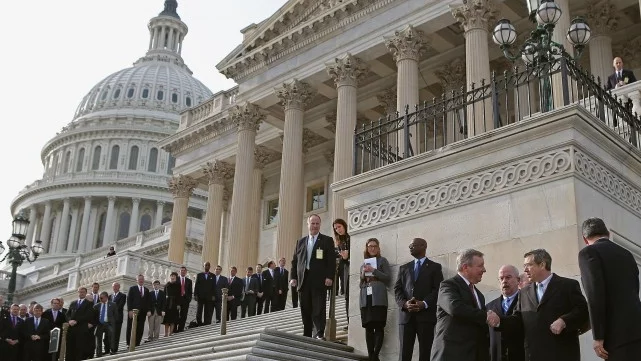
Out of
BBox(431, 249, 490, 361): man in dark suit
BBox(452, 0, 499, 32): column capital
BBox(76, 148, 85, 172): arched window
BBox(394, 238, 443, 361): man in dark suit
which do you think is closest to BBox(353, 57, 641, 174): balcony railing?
BBox(394, 238, 443, 361): man in dark suit

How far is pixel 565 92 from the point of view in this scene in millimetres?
10539

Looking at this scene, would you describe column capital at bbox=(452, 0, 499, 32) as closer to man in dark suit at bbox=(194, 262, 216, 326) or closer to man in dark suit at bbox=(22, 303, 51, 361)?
man in dark suit at bbox=(194, 262, 216, 326)

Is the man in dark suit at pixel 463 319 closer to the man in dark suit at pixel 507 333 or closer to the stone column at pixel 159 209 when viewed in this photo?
the man in dark suit at pixel 507 333

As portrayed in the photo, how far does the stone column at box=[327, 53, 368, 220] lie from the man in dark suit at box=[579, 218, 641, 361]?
20304 millimetres

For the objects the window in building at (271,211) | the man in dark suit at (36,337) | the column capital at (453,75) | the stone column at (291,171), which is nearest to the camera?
the man in dark suit at (36,337)

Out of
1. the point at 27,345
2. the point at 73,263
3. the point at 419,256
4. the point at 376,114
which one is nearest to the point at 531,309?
the point at 419,256

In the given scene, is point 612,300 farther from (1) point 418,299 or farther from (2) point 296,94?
(2) point 296,94

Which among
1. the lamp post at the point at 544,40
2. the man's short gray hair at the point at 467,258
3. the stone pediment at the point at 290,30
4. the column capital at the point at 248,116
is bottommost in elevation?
the man's short gray hair at the point at 467,258

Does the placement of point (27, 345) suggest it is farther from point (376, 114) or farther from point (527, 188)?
point (376, 114)

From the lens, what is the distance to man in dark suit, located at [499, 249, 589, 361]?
6.95m

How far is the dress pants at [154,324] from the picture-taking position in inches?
758

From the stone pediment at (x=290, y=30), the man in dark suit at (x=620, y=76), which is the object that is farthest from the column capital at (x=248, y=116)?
the man in dark suit at (x=620, y=76)

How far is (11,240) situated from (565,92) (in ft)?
63.7

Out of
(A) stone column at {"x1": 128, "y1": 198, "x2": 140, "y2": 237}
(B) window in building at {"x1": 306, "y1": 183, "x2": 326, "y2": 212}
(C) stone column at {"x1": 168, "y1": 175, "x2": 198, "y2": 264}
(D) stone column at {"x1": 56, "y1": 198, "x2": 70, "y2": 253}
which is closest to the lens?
(B) window in building at {"x1": 306, "y1": 183, "x2": 326, "y2": 212}
